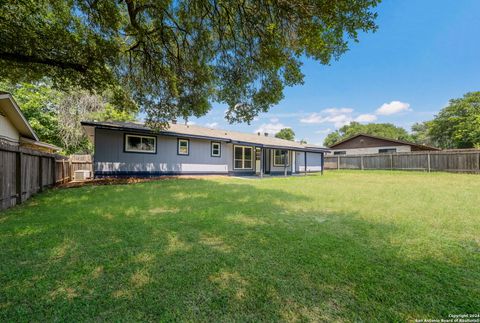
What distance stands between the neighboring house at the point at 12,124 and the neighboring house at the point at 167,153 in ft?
8.93

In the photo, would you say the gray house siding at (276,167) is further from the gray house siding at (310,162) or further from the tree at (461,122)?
the tree at (461,122)

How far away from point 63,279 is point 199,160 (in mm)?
12376

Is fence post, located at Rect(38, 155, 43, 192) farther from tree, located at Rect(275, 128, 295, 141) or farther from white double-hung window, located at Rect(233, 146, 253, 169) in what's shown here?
tree, located at Rect(275, 128, 295, 141)

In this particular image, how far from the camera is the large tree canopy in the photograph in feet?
14.7

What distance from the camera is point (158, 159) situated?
508 inches

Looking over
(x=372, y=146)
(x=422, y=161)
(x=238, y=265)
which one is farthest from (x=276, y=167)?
(x=238, y=265)

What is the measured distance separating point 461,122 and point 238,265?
41.4 m

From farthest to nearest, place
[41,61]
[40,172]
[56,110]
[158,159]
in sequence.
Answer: [56,110] < [158,159] < [40,172] < [41,61]

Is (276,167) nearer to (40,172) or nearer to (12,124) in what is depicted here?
(40,172)

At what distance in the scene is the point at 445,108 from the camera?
3291 centimetres

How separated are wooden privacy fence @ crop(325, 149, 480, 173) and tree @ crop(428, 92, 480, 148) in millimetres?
12963

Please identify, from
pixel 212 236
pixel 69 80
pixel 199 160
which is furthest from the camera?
pixel 199 160

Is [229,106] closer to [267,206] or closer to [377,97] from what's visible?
[267,206]

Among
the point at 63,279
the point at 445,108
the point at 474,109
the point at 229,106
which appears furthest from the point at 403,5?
the point at 445,108
